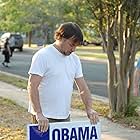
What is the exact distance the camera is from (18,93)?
13359 millimetres

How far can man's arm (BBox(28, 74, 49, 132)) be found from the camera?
4.38 m

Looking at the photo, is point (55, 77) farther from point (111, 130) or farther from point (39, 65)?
point (111, 130)

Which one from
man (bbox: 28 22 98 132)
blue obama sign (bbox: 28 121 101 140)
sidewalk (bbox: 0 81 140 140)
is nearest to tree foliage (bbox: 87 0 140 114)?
sidewalk (bbox: 0 81 140 140)

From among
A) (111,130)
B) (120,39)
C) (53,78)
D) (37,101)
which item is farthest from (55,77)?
(120,39)

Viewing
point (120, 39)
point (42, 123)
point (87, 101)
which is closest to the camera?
point (42, 123)

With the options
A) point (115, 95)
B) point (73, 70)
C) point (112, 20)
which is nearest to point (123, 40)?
point (112, 20)

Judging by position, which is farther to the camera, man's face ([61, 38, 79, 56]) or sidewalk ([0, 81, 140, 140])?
sidewalk ([0, 81, 140, 140])

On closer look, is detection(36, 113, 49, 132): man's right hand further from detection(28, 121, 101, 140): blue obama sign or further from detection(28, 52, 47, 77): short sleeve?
detection(28, 52, 47, 77): short sleeve

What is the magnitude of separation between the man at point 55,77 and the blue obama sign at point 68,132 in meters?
0.07

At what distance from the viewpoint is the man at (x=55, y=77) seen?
4.44 m

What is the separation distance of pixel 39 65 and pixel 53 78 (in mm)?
196

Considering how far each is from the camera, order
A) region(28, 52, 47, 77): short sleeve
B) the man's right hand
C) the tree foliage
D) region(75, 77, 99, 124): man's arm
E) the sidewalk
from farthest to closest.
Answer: the tree foliage < the sidewalk < region(75, 77, 99, 124): man's arm < region(28, 52, 47, 77): short sleeve < the man's right hand

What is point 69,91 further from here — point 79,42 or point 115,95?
point 115,95

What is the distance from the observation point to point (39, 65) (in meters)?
4.49
